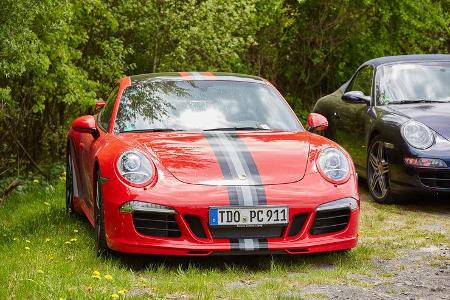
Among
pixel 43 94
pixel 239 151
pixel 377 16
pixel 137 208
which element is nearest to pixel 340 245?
pixel 239 151

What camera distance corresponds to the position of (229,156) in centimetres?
705

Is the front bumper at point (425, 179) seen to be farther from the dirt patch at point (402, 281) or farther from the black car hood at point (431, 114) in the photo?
the dirt patch at point (402, 281)

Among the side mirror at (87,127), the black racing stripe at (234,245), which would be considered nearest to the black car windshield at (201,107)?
the side mirror at (87,127)

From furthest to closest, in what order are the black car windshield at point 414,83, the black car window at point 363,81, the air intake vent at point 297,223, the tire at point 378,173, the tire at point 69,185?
the black car window at point 363,81, the black car windshield at point 414,83, the tire at point 378,173, the tire at point 69,185, the air intake vent at point 297,223

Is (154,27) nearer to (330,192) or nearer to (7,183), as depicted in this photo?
(7,183)

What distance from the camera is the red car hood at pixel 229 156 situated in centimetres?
686

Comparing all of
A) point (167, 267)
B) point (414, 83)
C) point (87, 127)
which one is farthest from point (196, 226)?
point (414, 83)

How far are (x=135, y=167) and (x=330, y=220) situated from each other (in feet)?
4.53

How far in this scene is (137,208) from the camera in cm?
670

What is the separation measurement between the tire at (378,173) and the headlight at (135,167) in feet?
12.0

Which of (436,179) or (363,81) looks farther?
(363,81)

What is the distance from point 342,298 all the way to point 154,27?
10.2 m

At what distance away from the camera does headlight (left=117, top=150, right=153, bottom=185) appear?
6.82 metres

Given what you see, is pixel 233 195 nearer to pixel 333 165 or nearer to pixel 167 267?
pixel 167 267
